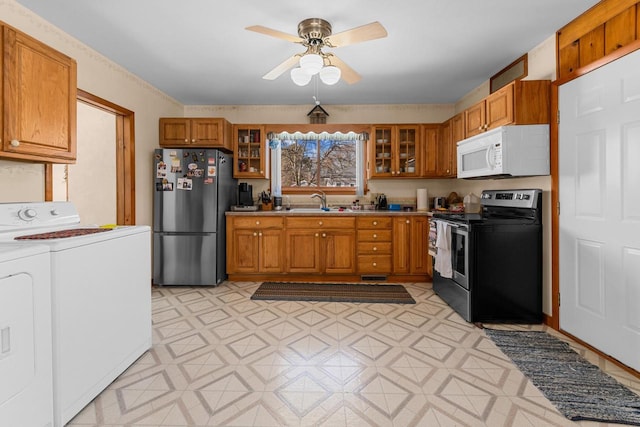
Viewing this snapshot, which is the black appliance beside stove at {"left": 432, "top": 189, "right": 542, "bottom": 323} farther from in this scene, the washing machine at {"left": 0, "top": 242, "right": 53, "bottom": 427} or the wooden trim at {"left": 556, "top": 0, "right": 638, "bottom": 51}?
the washing machine at {"left": 0, "top": 242, "right": 53, "bottom": 427}

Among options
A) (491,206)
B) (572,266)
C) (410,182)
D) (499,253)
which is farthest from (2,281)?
(410,182)

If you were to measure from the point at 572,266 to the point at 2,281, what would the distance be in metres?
3.39

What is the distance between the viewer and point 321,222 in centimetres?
405

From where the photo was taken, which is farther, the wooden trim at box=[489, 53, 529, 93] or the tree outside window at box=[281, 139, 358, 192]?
the tree outside window at box=[281, 139, 358, 192]

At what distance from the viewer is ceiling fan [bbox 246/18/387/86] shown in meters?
2.11

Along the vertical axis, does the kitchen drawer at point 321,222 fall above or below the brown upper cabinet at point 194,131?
below

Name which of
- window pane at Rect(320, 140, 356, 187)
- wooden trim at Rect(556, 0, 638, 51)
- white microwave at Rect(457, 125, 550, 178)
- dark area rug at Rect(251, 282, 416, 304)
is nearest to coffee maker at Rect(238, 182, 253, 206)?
window pane at Rect(320, 140, 356, 187)

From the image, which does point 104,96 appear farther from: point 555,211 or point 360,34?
point 555,211

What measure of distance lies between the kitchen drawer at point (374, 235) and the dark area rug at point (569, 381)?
174 centimetres

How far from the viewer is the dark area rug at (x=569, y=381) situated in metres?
1.60

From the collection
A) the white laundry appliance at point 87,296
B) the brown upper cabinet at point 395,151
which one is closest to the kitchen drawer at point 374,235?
the brown upper cabinet at point 395,151

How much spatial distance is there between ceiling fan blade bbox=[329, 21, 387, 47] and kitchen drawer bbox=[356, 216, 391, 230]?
2.23 metres

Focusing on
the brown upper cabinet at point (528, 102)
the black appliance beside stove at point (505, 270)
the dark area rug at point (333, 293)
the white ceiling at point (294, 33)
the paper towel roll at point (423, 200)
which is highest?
the white ceiling at point (294, 33)

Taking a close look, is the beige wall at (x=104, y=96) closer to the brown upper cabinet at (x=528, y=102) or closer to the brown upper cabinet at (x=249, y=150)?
the brown upper cabinet at (x=249, y=150)
